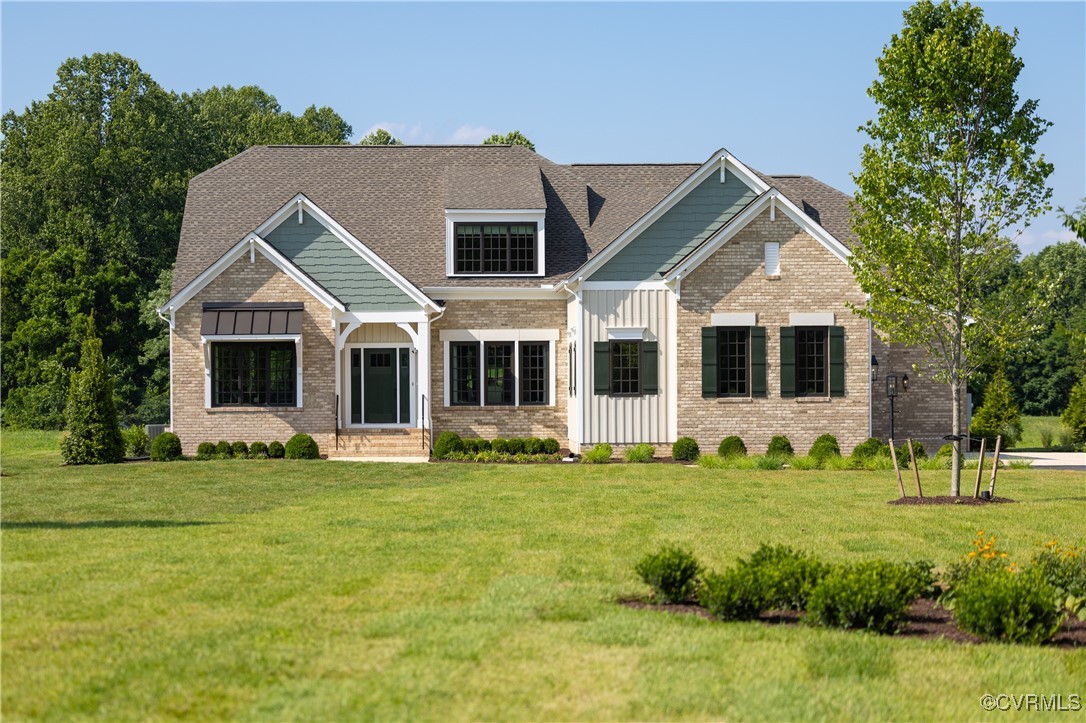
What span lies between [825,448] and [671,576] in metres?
17.8

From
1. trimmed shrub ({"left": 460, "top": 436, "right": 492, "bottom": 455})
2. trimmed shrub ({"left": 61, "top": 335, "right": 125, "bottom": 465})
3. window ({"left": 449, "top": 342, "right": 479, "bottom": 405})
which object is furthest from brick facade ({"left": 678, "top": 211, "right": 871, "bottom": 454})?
trimmed shrub ({"left": 61, "top": 335, "right": 125, "bottom": 465})

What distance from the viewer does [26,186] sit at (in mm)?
50562

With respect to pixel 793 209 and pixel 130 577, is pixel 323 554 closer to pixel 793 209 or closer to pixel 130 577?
pixel 130 577

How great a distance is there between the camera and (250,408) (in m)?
29.4

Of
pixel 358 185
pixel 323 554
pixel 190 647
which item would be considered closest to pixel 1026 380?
pixel 358 185

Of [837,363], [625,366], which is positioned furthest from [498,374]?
[837,363]

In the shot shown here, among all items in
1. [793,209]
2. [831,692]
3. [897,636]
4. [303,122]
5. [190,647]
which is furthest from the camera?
[303,122]

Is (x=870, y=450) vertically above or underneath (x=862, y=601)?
above

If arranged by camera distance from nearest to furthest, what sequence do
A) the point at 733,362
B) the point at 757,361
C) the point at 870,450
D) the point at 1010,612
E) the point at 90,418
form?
1. the point at 1010,612
2. the point at 870,450
3. the point at 90,418
4. the point at 757,361
5. the point at 733,362

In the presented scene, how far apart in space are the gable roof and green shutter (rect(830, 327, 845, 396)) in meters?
4.26

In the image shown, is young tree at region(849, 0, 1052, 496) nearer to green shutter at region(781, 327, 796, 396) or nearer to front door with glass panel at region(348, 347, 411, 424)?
green shutter at region(781, 327, 796, 396)

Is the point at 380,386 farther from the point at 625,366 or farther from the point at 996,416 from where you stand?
the point at 996,416

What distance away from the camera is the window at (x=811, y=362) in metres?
28.6

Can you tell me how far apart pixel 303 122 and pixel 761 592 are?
168ft
